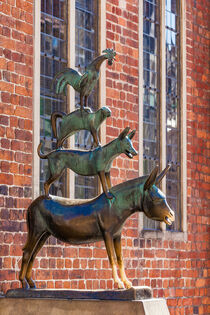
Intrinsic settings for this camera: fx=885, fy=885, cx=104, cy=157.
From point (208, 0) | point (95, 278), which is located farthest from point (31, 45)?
point (208, 0)

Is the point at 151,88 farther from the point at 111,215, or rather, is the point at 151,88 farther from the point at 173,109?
the point at 111,215

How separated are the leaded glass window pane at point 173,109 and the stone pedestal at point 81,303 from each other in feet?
20.2

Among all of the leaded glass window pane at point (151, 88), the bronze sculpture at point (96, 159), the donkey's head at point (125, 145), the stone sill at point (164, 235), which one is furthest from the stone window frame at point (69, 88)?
the donkey's head at point (125, 145)

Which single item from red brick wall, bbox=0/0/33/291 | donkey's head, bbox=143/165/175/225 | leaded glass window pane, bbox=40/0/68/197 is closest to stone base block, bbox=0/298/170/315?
donkey's head, bbox=143/165/175/225

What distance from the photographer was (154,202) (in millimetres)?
6859

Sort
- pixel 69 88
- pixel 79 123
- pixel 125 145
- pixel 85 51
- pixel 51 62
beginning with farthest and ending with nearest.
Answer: pixel 85 51
pixel 69 88
pixel 51 62
pixel 79 123
pixel 125 145

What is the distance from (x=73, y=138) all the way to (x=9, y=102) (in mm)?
1409

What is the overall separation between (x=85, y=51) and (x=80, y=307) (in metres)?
5.37

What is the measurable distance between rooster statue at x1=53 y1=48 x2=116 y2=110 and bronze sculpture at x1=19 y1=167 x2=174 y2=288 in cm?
83

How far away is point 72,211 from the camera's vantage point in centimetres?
709

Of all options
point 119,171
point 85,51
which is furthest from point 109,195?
point 85,51

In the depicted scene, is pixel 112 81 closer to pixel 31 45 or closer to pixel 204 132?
pixel 31 45

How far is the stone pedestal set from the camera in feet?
21.3

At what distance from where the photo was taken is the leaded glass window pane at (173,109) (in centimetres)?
1313
